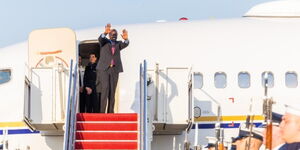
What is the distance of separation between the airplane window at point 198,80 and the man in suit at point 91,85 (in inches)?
90.1

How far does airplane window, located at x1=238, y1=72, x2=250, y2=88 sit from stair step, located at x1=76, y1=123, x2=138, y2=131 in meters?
3.11

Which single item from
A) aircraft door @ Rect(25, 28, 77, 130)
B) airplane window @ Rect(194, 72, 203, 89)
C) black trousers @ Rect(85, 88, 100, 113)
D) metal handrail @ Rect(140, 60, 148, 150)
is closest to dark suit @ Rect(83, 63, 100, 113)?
black trousers @ Rect(85, 88, 100, 113)

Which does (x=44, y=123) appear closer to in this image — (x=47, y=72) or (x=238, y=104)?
(x=47, y=72)

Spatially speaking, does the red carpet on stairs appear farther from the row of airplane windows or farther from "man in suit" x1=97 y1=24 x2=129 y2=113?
the row of airplane windows

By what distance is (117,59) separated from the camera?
18.4m

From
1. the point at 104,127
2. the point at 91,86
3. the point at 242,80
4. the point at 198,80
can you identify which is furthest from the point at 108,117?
the point at 242,80

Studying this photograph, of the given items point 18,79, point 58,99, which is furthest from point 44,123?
point 18,79

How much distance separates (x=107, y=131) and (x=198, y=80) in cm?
292

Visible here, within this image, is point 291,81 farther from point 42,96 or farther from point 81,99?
point 42,96

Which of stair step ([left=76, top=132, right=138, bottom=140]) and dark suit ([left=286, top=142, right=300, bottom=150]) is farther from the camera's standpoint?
dark suit ([left=286, top=142, right=300, bottom=150])

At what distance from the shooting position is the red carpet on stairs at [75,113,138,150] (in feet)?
55.7

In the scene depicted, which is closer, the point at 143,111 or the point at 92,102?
the point at 143,111

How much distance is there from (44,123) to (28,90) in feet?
2.70

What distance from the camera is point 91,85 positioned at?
752 inches
